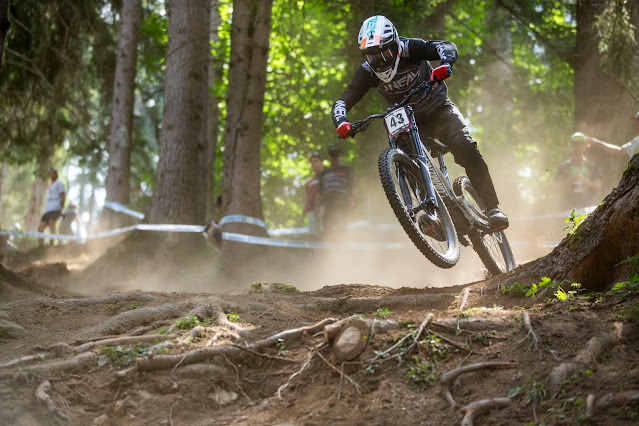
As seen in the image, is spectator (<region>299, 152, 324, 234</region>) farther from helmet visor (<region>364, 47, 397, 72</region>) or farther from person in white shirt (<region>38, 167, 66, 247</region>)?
person in white shirt (<region>38, 167, 66, 247</region>)

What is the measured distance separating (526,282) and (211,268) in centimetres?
698

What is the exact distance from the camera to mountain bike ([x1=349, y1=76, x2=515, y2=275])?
19.3ft

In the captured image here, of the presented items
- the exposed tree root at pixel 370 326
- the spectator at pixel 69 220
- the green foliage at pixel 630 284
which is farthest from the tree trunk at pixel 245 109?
the spectator at pixel 69 220

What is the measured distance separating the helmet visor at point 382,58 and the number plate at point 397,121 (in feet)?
1.65

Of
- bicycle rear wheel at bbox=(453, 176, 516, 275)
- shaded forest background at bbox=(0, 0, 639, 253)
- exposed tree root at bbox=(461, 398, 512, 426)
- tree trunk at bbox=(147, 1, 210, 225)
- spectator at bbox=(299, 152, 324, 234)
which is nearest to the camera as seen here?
exposed tree root at bbox=(461, 398, 512, 426)

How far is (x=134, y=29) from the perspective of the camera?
15.4 meters

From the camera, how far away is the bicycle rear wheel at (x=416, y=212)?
581 cm

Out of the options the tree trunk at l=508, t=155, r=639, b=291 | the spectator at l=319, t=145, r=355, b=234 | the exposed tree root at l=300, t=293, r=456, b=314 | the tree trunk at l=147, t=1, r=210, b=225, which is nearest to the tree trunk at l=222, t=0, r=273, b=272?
the tree trunk at l=147, t=1, r=210, b=225

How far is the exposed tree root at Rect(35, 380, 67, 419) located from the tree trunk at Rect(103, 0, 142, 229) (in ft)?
37.1

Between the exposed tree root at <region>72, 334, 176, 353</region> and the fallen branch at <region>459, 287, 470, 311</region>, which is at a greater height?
the fallen branch at <region>459, 287, 470, 311</region>

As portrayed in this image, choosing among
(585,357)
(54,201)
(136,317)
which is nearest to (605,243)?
(585,357)

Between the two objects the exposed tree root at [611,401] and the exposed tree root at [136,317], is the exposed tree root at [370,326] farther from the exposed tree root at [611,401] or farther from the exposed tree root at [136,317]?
the exposed tree root at [136,317]

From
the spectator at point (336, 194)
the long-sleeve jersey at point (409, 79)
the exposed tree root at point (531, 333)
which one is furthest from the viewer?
the spectator at point (336, 194)

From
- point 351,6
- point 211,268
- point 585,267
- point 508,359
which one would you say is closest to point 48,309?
point 508,359
